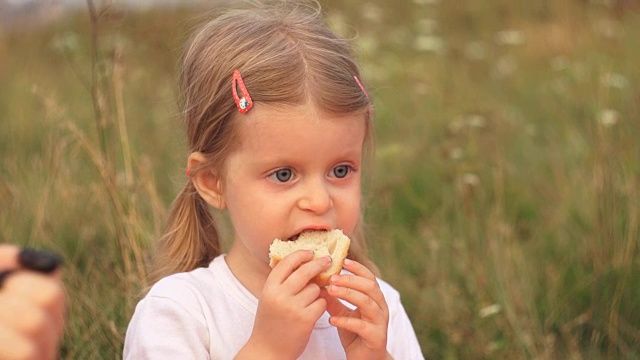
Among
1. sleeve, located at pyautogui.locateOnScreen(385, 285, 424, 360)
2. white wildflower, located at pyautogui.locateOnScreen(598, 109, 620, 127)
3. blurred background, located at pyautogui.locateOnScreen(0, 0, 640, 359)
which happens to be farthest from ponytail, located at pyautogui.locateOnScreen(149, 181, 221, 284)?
white wildflower, located at pyautogui.locateOnScreen(598, 109, 620, 127)

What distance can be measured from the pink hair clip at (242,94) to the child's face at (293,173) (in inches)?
0.6

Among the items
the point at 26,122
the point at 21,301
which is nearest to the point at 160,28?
the point at 26,122

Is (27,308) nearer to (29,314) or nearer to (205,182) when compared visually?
(29,314)

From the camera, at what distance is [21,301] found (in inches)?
46.6

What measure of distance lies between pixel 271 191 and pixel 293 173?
0.21 feet

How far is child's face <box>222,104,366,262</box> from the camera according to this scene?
2186 mm

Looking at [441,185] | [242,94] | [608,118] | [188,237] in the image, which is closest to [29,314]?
[242,94]

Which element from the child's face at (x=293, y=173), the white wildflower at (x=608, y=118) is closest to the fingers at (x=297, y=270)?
the child's face at (x=293, y=173)

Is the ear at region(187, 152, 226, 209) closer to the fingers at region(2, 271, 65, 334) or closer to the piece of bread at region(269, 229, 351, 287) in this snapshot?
the piece of bread at region(269, 229, 351, 287)

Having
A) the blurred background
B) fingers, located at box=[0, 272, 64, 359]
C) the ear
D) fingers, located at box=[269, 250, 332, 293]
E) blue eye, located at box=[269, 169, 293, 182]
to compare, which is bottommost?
the blurred background

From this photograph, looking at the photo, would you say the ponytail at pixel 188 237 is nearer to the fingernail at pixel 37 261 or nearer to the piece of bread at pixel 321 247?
the piece of bread at pixel 321 247

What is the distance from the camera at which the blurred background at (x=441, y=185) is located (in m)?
3.25

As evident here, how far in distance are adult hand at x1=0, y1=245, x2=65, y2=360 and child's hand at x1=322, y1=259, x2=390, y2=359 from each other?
36.1 inches

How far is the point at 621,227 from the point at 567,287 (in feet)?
1.04
